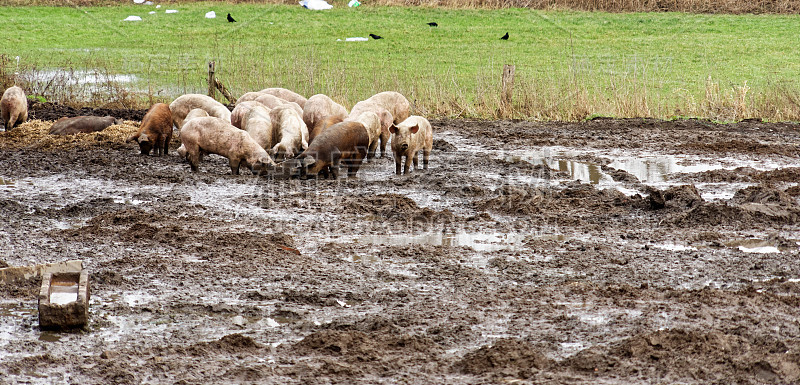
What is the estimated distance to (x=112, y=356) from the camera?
16.1 ft

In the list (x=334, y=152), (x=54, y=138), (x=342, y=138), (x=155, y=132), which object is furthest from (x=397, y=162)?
(x=54, y=138)

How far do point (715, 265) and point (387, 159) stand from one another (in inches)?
258

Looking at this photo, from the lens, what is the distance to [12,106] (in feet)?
48.2

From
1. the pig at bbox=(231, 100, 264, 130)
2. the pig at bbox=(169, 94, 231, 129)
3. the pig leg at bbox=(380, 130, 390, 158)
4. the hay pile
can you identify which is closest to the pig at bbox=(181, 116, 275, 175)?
the pig at bbox=(231, 100, 264, 130)

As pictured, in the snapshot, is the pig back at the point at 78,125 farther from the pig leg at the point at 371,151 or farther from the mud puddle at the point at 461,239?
the mud puddle at the point at 461,239

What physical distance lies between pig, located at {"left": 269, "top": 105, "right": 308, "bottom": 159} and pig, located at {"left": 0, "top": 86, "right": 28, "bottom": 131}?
5232 mm

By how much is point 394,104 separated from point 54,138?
5.29 metres

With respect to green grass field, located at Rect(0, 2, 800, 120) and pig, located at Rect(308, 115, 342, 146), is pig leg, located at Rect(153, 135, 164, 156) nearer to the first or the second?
pig, located at Rect(308, 115, 342, 146)

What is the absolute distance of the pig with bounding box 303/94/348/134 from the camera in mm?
12914

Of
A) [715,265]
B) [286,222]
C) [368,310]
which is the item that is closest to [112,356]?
[368,310]

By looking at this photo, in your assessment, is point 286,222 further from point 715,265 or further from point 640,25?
point 640,25

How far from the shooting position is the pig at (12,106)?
14.6m

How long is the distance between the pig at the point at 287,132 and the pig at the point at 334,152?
13.9 inches

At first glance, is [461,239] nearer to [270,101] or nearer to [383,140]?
[383,140]
